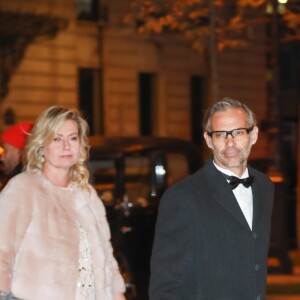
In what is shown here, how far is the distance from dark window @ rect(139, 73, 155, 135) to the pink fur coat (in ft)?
75.1

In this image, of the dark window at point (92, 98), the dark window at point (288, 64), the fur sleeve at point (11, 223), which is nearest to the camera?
the fur sleeve at point (11, 223)

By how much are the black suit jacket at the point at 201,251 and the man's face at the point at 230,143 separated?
0.20 metres

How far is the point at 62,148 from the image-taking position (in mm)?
5492

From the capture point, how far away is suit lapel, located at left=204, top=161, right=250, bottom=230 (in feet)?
14.5

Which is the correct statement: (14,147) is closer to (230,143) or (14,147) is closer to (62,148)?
(62,148)

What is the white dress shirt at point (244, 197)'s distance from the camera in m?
4.55

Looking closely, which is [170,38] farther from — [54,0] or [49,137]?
[49,137]

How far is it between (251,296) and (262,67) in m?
29.4

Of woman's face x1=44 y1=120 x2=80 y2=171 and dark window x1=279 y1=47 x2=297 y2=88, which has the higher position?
dark window x1=279 y1=47 x2=297 y2=88

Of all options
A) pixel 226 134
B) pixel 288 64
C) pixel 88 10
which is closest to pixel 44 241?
pixel 226 134

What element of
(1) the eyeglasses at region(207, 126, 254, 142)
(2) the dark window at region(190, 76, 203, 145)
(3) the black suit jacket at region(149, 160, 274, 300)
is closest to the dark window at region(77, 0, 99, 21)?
(2) the dark window at region(190, 76, 203, 145)

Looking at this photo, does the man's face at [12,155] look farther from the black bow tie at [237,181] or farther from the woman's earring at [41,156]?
the black bow tie at [237,181]

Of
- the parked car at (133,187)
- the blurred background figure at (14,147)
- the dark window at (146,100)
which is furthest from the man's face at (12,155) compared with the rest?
the dark window at (146,100)

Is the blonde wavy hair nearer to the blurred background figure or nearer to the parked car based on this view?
the blurred background figure
